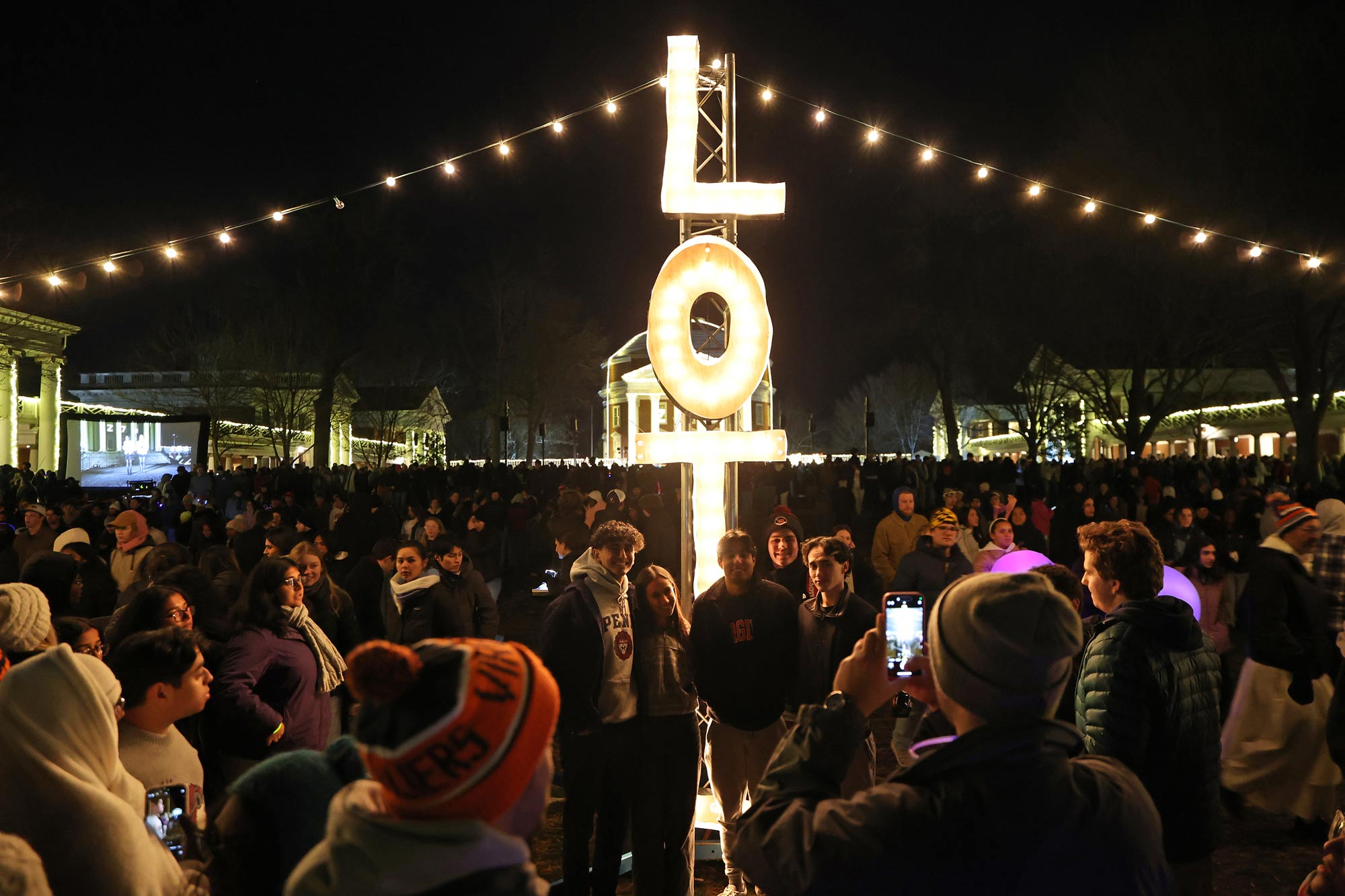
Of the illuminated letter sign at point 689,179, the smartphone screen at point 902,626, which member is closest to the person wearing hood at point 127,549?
the illuminated letter sign at point 689,179

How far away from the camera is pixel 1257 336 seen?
23578 millimetres

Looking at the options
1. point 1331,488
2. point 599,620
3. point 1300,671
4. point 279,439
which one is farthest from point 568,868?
point 279,439

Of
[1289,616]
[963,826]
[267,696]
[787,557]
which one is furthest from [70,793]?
[1289,616]

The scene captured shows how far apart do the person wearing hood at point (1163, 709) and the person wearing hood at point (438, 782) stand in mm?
2039

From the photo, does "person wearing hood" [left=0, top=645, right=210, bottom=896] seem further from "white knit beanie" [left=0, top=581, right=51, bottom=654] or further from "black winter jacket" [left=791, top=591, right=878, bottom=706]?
"black winter jacket" [left=791, top=591, right=878, bottom=706]

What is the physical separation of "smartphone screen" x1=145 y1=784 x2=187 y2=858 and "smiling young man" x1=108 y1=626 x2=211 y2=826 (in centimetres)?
8

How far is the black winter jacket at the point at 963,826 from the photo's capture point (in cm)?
167

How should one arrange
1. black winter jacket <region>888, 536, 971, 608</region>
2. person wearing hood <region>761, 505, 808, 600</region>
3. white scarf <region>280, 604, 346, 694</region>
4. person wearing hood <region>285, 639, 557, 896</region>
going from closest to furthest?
person wearing hood <region>285, 639, 557, 896</region> → white scarf <region>280, 604, 346, 694</region> → person wearing hood <region>761, 505, 808, 600</region> → black winter jacket <region>888, 536, 971, 608</region>

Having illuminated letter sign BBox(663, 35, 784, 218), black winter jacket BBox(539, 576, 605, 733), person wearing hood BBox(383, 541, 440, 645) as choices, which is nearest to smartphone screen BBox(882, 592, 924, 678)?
black winter jacket BBox(539, 576, 605, 733)

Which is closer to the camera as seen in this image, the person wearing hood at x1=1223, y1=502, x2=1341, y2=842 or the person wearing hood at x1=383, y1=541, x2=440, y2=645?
the person wearing hood at x1=1223, y1=502, x2=1341, y2=842

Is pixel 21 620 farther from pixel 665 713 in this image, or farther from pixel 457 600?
pixel 457 600

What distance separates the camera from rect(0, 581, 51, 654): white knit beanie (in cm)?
354

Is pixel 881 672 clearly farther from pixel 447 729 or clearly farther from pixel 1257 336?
pixel 1257 336

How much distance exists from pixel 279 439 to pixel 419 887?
4013cm
